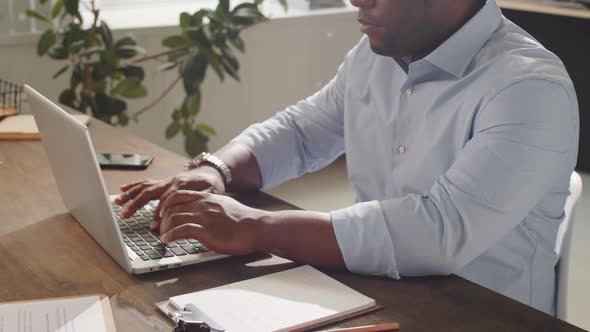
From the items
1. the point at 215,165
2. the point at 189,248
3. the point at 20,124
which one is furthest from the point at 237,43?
the point at 189,248

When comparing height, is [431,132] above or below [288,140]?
above

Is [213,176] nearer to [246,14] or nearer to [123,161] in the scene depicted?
[123,161]

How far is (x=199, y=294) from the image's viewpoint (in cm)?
115

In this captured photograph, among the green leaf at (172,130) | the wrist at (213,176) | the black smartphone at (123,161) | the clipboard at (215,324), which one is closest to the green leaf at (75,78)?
the green leaf at (172,130)

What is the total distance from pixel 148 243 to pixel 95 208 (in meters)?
0.10

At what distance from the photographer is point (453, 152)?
144 centimetres

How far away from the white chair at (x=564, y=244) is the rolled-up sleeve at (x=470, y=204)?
237mm

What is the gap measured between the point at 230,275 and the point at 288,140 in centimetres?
59

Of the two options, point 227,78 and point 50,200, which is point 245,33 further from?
point 50,200

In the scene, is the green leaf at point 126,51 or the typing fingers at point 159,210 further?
the green leaf at point 126,51

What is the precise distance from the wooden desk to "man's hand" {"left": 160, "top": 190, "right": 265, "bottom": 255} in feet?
0.10

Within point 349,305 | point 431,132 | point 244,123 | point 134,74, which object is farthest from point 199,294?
point 244,123

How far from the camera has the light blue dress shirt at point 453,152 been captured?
124 cm

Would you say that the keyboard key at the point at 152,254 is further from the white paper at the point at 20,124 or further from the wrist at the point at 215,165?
the white paper at the point at 20,124
